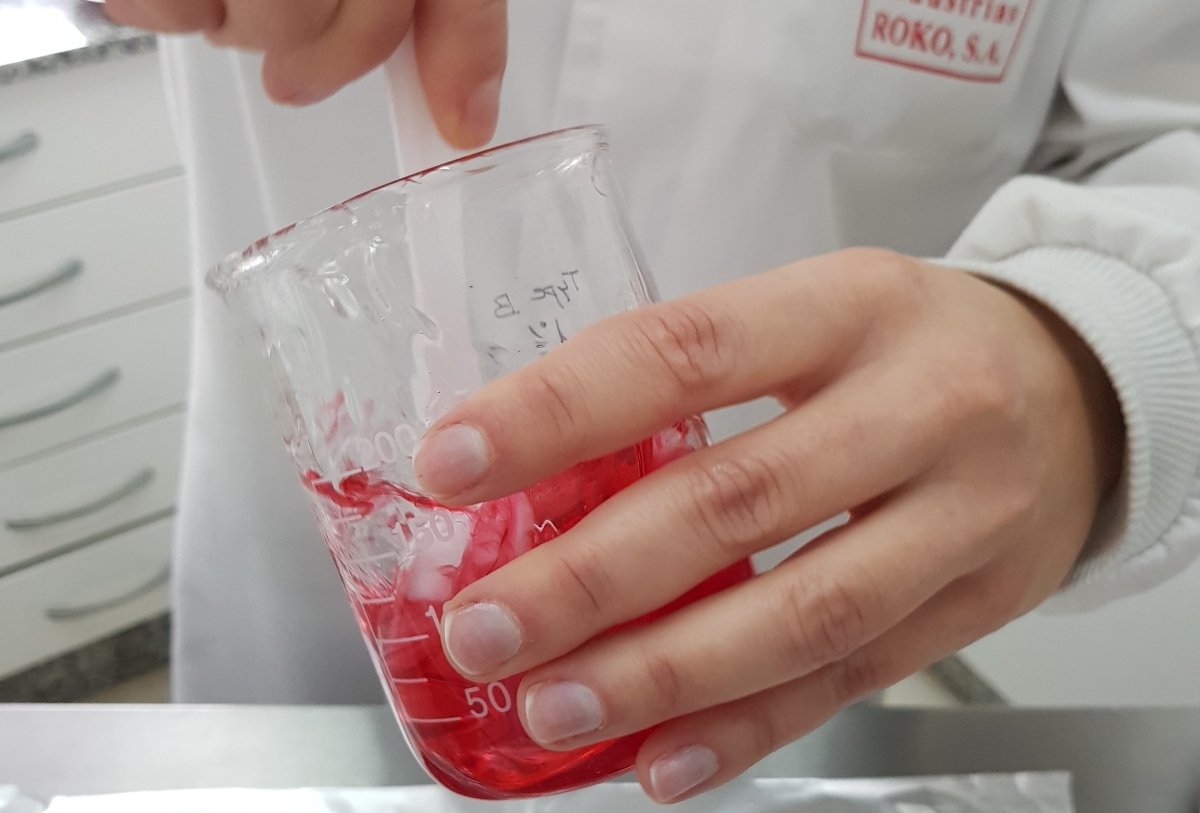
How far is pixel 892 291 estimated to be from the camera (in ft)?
0.96

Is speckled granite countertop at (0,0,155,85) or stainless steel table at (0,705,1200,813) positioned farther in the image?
speckled granite countertop at (0,0,155,85)

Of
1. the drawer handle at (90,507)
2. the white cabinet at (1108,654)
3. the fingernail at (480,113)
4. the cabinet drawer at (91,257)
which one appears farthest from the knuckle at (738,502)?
the drawer handle at (90,507)

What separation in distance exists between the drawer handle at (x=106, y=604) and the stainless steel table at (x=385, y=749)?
927mm

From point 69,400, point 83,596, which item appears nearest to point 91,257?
point 69,400

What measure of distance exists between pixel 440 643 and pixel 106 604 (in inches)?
46.4

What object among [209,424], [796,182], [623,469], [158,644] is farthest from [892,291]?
[158,644]

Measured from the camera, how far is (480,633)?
9.7 inches

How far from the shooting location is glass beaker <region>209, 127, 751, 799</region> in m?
0.26

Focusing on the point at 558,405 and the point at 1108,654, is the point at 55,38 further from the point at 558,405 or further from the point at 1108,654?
the point at 1108,654

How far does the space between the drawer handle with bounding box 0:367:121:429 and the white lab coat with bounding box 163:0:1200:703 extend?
2.27 feet

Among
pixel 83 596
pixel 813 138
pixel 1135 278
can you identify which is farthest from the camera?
pixel 83 596

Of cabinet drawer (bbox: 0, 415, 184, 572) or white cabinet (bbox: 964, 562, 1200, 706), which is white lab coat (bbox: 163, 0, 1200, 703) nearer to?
white cabinet (bbox: 964, 562, 1200, 706)

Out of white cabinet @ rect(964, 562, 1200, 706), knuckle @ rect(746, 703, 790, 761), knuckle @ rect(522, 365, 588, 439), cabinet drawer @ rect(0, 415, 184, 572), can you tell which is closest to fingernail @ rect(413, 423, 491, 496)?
knuckle @ rect(522, 365, 588, 439)

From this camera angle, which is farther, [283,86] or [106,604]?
[106,604]
